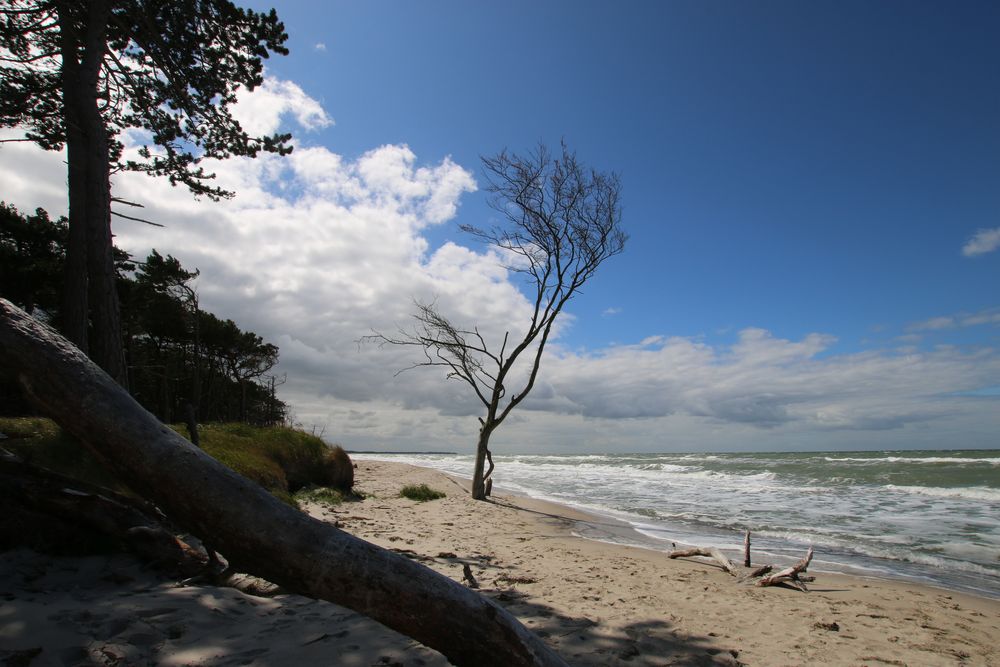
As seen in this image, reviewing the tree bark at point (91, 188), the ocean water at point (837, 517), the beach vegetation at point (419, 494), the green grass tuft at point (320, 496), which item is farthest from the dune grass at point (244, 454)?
the ocean water at point (837, 517)

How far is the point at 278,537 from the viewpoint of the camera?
2.20 metres

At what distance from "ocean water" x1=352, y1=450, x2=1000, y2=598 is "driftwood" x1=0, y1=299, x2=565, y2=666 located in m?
7.08

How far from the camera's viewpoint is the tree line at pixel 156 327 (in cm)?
1612

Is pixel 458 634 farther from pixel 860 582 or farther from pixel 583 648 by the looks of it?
pixel 860 582

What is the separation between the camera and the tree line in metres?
16.1

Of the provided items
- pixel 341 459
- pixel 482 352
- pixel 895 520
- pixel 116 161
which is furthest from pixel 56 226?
pixel 895 520

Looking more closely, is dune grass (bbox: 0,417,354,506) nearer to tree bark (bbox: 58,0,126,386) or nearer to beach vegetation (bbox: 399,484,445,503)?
tree bark (bbox: 58,0,126,386)

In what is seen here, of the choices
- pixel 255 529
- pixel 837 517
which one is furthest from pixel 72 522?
pixel 837 517

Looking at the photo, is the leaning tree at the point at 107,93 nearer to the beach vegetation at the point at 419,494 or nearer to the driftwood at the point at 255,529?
the driftwood at the point at 255,529

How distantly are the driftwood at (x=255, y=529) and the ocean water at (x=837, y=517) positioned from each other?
708 centimetres

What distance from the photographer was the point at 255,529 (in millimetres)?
2215

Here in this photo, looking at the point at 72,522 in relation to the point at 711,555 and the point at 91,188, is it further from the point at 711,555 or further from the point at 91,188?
the point at 711,555

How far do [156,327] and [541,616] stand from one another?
3024cm

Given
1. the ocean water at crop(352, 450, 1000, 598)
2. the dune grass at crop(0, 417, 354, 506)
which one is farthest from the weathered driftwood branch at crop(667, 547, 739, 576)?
the dune grass at crop(0, 417, 354, 506)
